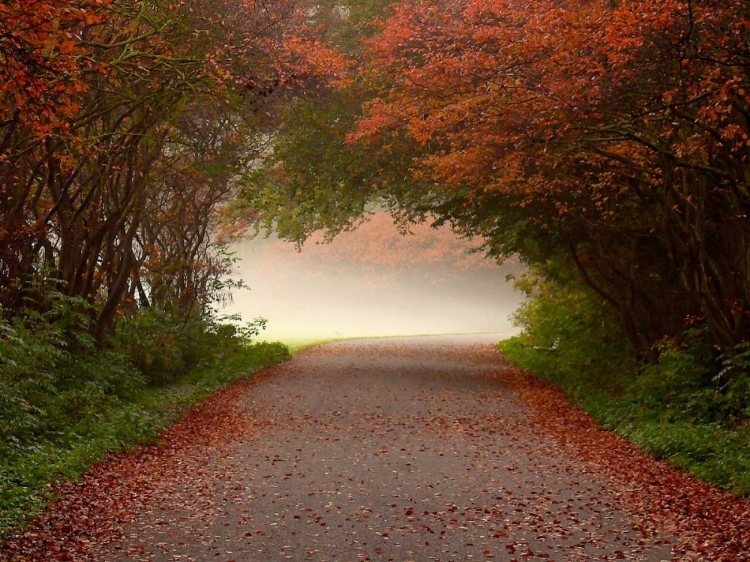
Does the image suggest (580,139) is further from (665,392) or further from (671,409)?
(665,392)

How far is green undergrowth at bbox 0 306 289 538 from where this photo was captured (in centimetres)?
852

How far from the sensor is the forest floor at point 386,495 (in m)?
7.00

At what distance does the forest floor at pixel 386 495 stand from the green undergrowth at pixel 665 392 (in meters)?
0.33

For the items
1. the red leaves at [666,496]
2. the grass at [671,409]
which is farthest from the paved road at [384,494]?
the grass at [671,409]

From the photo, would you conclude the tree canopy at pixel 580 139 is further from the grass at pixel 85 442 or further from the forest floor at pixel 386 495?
the grass at pixel 85 442

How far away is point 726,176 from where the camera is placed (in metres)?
10.4

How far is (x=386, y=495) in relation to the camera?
892 cm

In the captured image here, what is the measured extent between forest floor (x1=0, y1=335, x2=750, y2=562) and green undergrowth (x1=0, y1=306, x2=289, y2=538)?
260 mm

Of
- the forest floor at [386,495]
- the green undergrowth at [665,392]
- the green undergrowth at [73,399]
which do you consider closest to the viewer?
the forest floor at [386,495]

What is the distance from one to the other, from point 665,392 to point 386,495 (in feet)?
20.6

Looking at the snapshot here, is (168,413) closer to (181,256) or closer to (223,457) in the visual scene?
(223,457)

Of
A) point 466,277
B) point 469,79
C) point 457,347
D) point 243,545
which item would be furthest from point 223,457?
point 466,277

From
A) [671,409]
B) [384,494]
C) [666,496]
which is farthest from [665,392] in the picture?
[384,494]

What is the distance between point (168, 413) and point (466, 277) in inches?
1957
